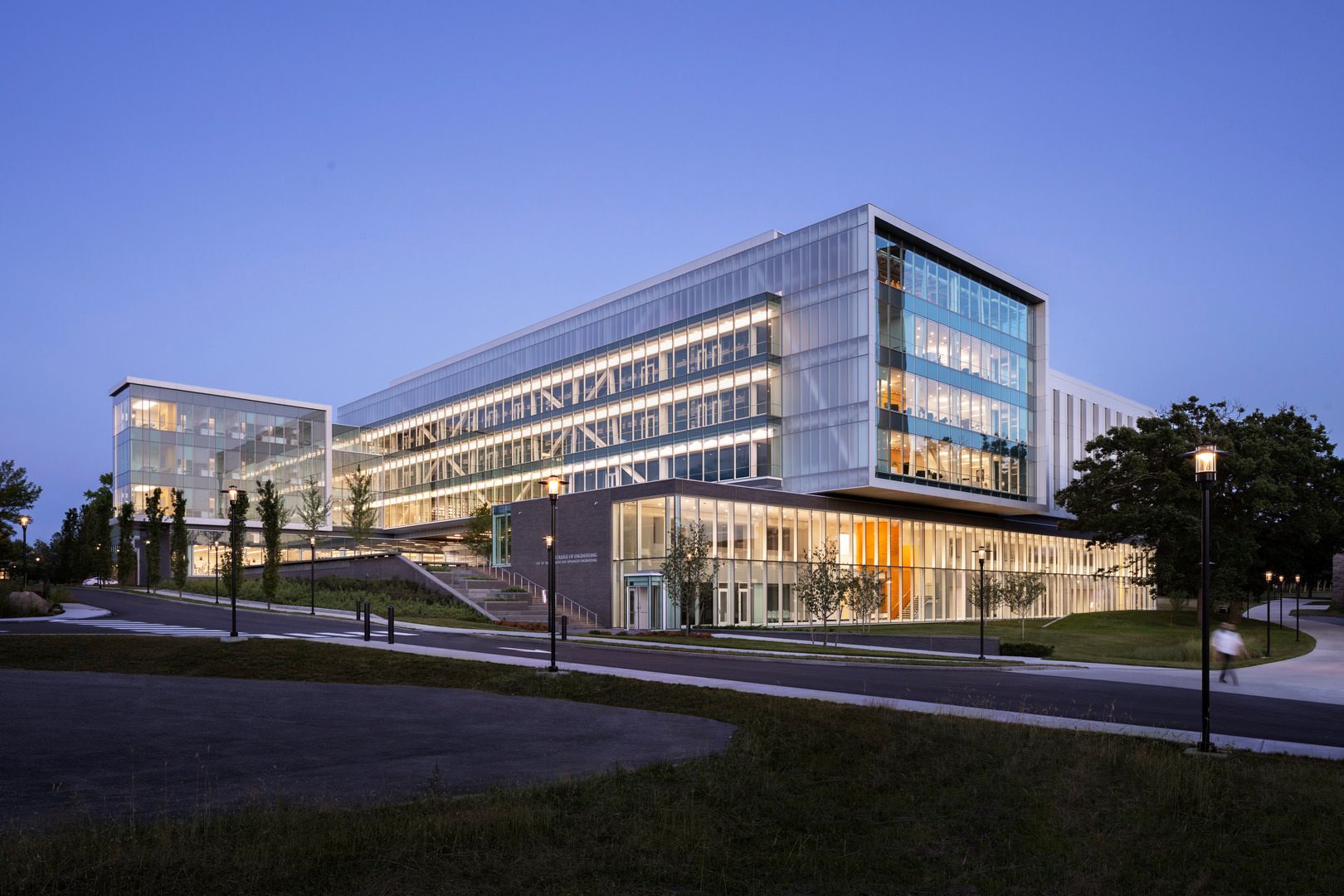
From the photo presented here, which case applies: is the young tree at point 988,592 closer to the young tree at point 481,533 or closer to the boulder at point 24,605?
the young tree at point 481,533

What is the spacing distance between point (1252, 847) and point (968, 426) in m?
57.4

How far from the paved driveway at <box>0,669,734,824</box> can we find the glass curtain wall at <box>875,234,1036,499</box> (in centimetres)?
4287

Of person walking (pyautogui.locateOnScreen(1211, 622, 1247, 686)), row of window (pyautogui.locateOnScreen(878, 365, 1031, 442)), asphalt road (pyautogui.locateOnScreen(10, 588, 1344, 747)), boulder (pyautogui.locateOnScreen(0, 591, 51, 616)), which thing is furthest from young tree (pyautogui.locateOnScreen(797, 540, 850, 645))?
boulder (pyautogui.locateOnScreen(0, 591, 51, 616))

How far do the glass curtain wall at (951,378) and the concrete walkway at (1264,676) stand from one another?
23.6 m

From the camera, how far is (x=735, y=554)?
54906 mm

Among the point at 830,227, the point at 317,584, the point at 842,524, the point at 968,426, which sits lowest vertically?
→ the point at 317,584

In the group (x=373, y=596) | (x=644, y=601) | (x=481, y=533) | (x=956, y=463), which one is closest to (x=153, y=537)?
(x=481, y=533)

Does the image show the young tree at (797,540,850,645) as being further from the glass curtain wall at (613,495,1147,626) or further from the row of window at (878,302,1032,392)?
the row of window at (878,302,1032,392)

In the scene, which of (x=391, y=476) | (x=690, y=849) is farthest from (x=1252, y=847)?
(x=391, y=476)

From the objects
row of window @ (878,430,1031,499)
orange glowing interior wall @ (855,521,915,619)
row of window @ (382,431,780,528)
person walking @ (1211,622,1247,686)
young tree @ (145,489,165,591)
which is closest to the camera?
person walking @ (1211,622,1247,686)

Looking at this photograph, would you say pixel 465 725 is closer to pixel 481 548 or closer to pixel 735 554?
pixel 735 554

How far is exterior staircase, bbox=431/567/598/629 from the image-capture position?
179 feet

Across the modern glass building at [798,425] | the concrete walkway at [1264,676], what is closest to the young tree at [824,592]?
the modern glass building at [798,425]

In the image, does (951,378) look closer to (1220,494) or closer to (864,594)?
(1220,494)
